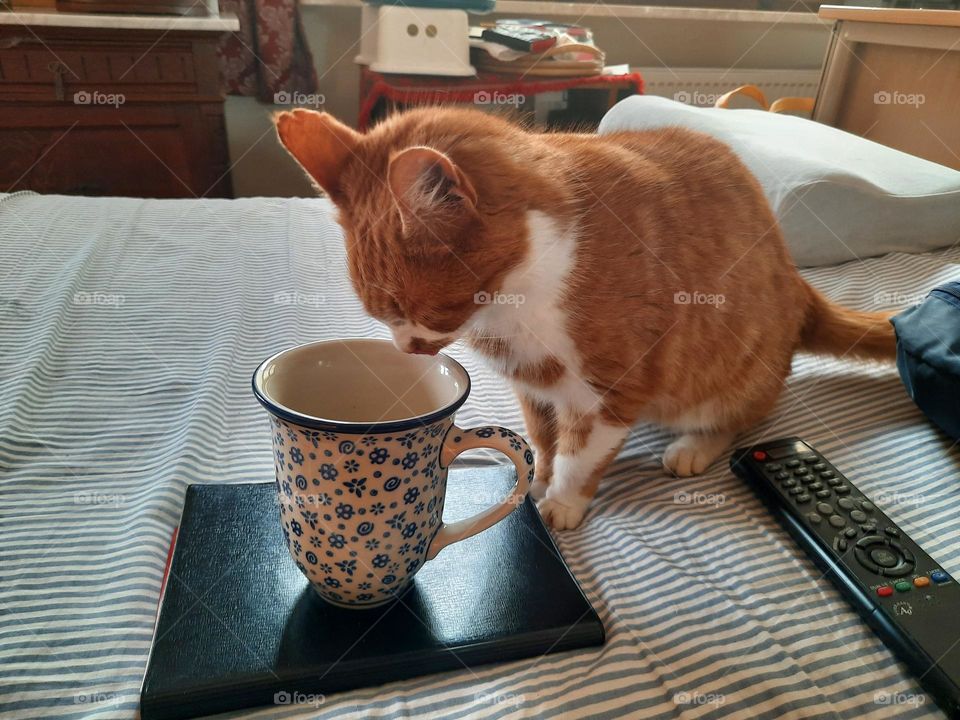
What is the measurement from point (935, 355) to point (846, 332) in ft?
0.52

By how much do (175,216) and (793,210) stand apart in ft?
3.59

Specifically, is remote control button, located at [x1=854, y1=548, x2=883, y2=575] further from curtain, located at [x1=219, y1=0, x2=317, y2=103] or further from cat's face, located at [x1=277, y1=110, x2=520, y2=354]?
curtain, located at [x1=219, y1=0, x2=317, y2=103]

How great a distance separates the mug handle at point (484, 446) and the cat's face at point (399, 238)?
0.46 feet

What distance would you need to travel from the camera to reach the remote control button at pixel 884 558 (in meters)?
0.53

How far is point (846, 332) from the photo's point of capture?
33.4 inches

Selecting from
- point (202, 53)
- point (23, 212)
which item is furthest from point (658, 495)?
point (202, 53)

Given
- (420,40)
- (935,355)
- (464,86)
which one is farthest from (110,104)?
(935,355)

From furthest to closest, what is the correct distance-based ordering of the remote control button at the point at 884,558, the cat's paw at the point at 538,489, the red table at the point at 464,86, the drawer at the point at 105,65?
the red table at the point at 464,86
the drawer at the point at 105,65
the cat's paw at the point at 538,489
the remote control button at the point at 884,558

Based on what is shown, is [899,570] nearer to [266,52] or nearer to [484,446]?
[484,446]

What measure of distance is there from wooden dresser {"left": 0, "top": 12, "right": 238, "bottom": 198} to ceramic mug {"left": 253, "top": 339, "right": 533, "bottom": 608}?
1.99 meters

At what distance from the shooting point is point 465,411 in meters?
0.83

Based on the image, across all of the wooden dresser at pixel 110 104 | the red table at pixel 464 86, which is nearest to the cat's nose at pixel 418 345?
the red table at pixel 464 86

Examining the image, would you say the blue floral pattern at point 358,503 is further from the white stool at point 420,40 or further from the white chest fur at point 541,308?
the white stool at point 420,40

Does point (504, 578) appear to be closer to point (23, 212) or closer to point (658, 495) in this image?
point (658, 495)
